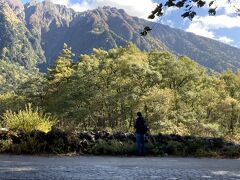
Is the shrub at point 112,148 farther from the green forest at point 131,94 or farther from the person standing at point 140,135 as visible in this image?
the green forest at point 131,94

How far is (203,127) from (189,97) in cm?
931

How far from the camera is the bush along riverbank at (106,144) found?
16.4m

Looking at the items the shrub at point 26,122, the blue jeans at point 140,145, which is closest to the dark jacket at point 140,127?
the blue jeans at point 140,145

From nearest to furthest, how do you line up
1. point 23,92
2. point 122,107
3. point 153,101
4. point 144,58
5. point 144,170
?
1. point 144,170
2. point 153,101
3. point 122,107
4. point 144,58
5. point 23,92

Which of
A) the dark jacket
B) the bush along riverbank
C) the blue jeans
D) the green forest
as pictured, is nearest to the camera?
the bush along riverbank

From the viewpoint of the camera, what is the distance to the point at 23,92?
7225cm

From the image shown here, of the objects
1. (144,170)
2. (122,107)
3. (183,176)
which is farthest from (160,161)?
(122,107)

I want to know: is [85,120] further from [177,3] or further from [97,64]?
[177,3]

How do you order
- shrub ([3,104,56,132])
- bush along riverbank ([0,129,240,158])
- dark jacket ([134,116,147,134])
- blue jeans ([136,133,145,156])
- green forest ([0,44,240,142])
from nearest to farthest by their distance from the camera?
bush along riverbank ([0,129,240,158]), blue jeans ([136,133,145,156]), dark jacket ([134,116,147,134]), shrub ([3,104,56,132]), green forest ([0,44,240,142])

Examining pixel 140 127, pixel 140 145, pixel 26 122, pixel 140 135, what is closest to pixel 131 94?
pixel 26 122

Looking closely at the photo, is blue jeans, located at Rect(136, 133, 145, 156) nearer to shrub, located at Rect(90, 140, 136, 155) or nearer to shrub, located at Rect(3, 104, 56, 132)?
shrub, located at Rect(90, 140, 136, 155)

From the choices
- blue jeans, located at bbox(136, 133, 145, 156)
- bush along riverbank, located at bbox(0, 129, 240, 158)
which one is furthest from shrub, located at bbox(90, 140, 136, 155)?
blue jeans, located at bbox(136, 133, 145, 156)

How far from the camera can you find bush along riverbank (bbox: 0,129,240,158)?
647 inches

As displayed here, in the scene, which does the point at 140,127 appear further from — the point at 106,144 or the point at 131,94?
the point at 131,94
